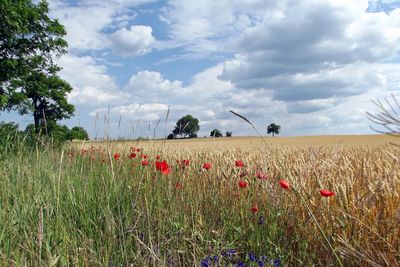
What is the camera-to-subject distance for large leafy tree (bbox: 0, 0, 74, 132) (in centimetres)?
1196

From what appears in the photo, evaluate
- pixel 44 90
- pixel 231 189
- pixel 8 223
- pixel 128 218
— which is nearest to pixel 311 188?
pixel 231 189

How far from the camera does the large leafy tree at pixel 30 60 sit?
11961 millimetres

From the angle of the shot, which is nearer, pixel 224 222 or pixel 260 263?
pixel 260 263

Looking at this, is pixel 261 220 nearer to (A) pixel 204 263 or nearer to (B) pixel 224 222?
(B) pixel 224 222

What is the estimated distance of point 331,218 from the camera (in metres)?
2.45

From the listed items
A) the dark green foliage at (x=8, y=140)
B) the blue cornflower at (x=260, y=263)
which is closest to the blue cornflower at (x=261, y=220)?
the blue cornflower at (x=260, y=263)

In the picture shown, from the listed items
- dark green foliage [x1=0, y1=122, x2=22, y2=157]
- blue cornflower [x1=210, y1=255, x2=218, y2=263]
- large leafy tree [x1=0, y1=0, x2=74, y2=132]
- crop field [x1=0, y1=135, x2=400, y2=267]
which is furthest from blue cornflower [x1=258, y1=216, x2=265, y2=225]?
large leafy tree [x1=0, y1=0, x2=74, y2=132]

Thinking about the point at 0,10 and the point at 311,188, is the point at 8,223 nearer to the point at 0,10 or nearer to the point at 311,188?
the point at 311,188

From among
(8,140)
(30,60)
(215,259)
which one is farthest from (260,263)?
(30,60)

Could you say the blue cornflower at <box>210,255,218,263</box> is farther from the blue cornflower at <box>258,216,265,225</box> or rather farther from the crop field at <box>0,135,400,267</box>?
the blue cornflower at <box>258,216,265,225</box>

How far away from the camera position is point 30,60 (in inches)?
603

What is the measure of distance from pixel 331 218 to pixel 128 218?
150 cm

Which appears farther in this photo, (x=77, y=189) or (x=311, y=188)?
(x=77, y=189)

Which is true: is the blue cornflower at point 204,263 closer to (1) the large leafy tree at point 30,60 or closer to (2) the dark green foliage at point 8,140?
(2) the dark green foliage at point 8,140
